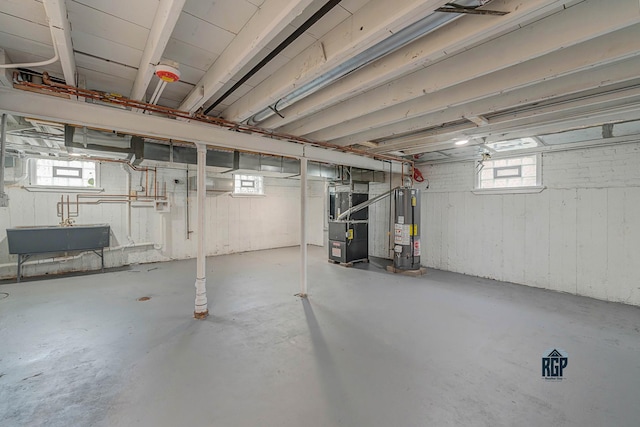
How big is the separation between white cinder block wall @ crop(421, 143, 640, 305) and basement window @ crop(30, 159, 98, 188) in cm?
698

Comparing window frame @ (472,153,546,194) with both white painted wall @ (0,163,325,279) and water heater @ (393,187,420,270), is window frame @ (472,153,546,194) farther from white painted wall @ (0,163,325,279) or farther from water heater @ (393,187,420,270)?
white painted wall @ (0,163,325,279)

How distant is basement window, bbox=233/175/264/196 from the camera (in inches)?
288

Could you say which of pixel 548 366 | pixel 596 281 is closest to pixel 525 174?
pixel 596 281

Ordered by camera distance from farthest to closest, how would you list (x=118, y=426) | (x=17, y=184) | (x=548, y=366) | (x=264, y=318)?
(x=17, y=184) < (x=264, y=318) < (x=548, y=366) < (x=118, y=426)

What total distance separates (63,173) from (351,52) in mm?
6055

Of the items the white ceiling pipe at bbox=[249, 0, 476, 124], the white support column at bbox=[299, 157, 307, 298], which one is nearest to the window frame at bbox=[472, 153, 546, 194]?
the white support column at bbox=[299, 157, 307, 298]

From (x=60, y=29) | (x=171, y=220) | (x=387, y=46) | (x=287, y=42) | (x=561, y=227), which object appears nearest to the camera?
(x=60, y=29)

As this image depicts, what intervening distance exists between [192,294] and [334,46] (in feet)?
12.2

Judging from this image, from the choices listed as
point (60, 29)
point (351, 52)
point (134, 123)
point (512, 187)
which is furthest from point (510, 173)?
point (60, 29)

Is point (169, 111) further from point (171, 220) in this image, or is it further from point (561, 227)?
point (561, 227)

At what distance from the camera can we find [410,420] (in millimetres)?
1629

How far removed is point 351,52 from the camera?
5.33ft

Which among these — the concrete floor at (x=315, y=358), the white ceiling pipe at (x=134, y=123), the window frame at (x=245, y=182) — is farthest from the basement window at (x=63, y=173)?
the white ceiling pipe at (x=134, y=123)

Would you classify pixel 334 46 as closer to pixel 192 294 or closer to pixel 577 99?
pixel 577 99
